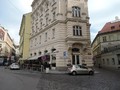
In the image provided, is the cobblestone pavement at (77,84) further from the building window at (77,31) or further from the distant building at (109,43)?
the distant building at (109,43)

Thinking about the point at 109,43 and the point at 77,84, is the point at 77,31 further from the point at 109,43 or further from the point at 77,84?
the point at 109,43

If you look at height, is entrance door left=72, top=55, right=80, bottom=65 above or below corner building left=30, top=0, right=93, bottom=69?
below

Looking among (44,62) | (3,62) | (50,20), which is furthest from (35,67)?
(3,62)

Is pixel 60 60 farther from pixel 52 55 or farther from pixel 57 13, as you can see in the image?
pixel 57 13

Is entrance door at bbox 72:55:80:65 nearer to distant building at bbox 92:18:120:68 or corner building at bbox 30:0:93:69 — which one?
corner building at bbox 30:0:93:69

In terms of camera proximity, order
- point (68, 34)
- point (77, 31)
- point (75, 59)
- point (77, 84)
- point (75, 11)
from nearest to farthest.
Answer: point (77, 84)
point (68, 34)
point (75, 59)
point (77, 31)
point (75, 11)

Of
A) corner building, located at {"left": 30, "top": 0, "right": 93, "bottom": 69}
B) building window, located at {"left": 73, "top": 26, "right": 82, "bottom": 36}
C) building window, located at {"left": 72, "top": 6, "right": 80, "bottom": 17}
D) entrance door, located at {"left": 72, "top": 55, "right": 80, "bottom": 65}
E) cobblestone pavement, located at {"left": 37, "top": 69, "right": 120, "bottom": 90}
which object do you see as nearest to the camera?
cobblestone pavement, located at {"left": 37, "top": 69, "right": 120, "bottom": 90}

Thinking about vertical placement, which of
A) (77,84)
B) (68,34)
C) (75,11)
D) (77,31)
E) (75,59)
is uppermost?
(75,11)

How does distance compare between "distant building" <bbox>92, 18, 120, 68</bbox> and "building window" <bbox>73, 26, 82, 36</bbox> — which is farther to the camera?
"distant building" <bbox>92, 18, 120, 68</bbox>

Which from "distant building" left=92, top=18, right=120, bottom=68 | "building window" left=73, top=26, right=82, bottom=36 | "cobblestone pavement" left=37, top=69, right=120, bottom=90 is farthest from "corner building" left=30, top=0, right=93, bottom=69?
"distant building" left=92, top=18, right=120, bottom=68

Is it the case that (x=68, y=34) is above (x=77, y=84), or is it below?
above

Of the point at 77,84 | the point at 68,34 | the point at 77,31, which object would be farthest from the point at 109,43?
the point at 77,84

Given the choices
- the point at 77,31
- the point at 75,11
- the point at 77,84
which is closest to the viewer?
the point at 77,84

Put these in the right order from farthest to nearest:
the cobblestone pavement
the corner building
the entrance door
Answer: the entrance door, the corner building, the cobblestone pavement
